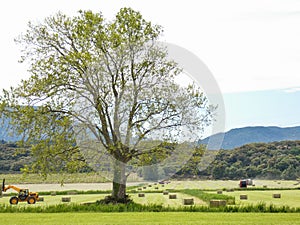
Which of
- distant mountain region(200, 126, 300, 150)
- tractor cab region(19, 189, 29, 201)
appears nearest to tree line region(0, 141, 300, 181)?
tractor cab region(19, 189, 29, 201)

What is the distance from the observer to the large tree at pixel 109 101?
25.3 metres

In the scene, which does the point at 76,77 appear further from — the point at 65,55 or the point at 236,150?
the point at 236,150

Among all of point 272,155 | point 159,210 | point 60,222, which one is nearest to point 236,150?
point 272,155

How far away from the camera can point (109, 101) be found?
26.0 m

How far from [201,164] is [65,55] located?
8642 mm

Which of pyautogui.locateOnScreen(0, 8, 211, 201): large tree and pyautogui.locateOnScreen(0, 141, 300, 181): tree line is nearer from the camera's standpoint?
pyautogui.locateOnScreen(0, 8, 211, 201): large tree

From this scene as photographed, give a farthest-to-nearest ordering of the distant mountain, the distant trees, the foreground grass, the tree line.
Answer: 1. the distant mountain
2. the distant trees
3. the tree line
4. the foreground grass

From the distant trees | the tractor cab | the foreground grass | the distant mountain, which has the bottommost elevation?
the foreground grass

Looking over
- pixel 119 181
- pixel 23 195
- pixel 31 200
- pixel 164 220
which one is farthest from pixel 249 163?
pixel 164 220

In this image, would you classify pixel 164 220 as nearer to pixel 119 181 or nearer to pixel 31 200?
pixel 119 181

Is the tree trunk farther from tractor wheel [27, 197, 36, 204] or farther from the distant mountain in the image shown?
the distant mountain

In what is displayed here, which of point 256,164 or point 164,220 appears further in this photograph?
point 256,164

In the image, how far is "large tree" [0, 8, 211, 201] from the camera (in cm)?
2530

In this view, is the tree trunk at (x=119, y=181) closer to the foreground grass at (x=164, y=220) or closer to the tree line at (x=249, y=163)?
the foreground grass at (x=164, y=220)
